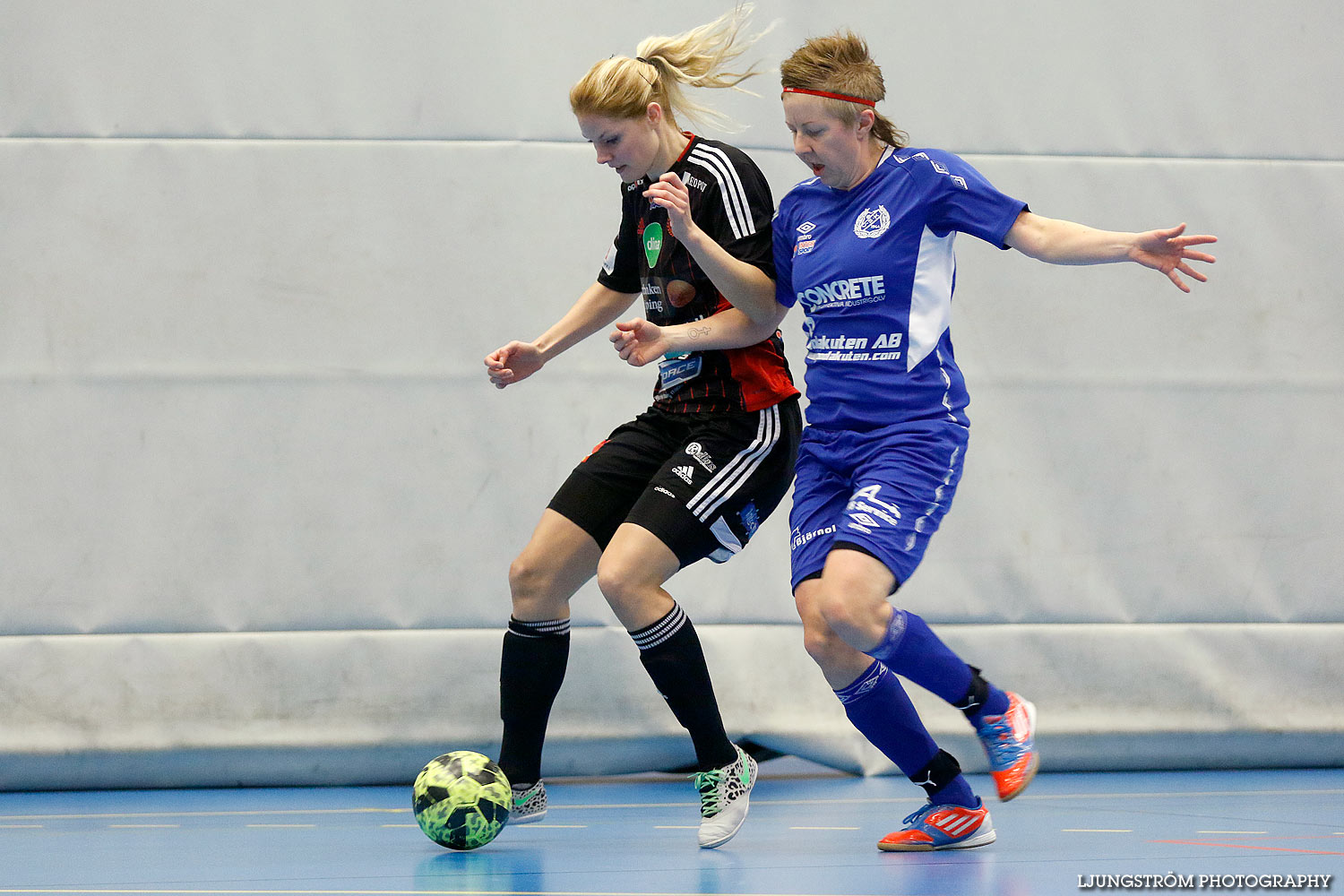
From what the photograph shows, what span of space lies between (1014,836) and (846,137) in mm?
1838

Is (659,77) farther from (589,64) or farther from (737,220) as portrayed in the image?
(589,64)

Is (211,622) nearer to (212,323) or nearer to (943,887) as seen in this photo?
(212,323)

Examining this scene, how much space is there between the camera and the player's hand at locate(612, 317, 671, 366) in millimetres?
3125

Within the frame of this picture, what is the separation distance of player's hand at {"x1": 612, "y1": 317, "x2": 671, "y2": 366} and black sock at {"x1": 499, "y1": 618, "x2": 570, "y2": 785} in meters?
0.79

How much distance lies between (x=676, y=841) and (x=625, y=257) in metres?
Result: 1.61

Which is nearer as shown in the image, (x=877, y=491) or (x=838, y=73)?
(x=877, y=491)

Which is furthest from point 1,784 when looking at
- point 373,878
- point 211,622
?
point 373,878

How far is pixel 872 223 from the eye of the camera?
321cm

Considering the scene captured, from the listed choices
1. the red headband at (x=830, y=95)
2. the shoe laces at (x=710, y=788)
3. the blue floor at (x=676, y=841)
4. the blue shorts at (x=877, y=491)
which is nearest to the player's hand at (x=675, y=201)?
the red headband at (x=830, y=95)

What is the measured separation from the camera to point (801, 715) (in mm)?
4746

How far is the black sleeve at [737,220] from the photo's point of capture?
3.47 meters

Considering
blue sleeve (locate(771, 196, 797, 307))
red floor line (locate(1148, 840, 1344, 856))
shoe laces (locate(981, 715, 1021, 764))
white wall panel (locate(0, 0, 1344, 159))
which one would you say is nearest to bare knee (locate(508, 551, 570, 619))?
blue sleeve (locate(771, 196, 797, 307))

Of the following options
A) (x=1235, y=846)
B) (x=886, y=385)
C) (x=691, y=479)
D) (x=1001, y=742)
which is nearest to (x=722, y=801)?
(x=1001, y=742)

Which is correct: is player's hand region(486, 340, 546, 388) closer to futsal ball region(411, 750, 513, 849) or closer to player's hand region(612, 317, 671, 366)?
player's hand region(612, 317, 671, 366)
